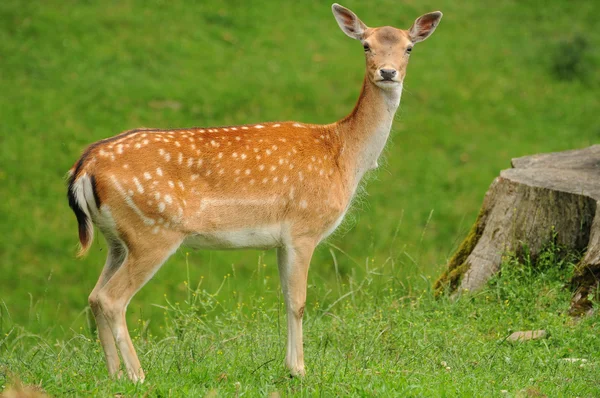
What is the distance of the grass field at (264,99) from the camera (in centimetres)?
1359

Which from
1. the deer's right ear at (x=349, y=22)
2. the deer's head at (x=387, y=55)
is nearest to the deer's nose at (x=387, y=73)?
the deer's head at (x=387, y=55)

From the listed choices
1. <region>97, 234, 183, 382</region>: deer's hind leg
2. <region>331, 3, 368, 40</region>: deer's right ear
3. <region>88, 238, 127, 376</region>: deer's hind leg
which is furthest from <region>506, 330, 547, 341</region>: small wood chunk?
<region>88, 238, 127, 376</region>: deer's hind leg

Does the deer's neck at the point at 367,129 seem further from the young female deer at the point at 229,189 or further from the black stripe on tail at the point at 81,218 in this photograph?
the black stripe on tail at the point at 81,218

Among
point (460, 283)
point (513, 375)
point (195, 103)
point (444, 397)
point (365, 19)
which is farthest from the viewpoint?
point (365, 19)

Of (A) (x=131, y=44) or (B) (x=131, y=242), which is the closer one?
(B) (x=131, y=242)

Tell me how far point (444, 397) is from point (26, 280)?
8.66 meters

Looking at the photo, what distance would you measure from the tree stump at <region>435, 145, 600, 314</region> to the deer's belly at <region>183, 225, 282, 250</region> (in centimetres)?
245

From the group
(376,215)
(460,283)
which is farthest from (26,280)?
(460,283)

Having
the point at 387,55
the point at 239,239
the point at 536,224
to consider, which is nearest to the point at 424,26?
the point at 387,55

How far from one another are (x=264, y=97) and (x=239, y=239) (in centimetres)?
1067

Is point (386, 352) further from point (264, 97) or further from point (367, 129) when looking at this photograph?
point (264, 97)

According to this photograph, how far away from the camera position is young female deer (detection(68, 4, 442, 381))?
6.15 meters

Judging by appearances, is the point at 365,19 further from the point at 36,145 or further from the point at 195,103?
the point at 36,145

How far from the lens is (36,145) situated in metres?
15.1
